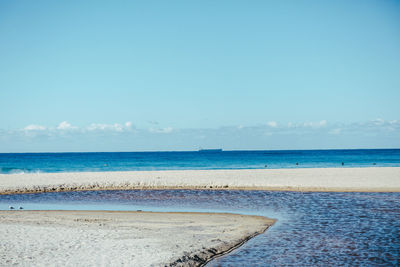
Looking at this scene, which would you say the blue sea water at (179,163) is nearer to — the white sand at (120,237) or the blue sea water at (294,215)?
the blue sea water at (294,215)

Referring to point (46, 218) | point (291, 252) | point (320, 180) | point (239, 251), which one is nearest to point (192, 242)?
point (239, 251)

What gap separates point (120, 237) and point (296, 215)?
8.72 metres

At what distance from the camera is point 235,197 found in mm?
25109

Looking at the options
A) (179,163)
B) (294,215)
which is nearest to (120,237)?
(294,215)

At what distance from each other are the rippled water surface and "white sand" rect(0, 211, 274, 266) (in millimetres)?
974

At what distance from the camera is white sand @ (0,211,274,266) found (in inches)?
395

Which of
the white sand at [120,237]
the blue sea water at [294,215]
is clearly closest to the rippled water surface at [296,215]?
the blue sea water at [294,215]

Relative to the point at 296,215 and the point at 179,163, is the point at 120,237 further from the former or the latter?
the point at 179,163

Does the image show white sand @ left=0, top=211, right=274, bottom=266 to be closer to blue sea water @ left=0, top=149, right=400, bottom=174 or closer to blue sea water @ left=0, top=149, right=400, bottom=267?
blue sea water @ left=0, top=149, right=400, bottom=267

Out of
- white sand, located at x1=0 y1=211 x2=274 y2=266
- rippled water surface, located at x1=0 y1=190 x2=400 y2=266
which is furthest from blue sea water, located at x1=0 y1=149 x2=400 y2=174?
white sand, located at x1=0 y1=211 x2=274 y2=266

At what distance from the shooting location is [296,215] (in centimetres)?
1777

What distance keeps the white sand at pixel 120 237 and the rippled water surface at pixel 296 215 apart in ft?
3.20

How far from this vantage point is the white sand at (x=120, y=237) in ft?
32.9

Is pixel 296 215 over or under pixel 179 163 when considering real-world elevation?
over
